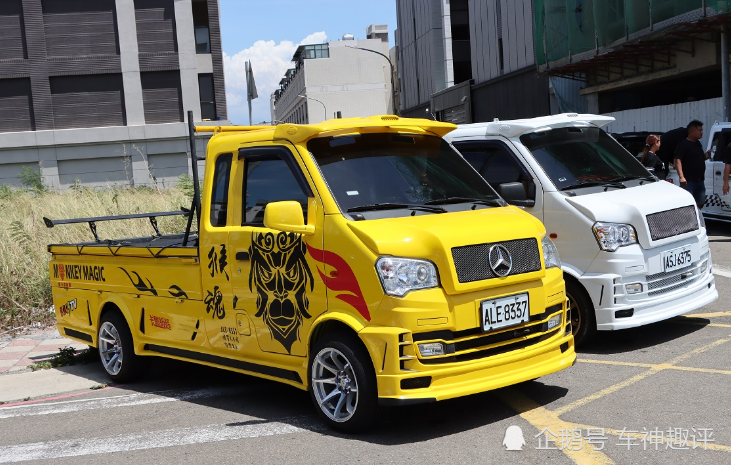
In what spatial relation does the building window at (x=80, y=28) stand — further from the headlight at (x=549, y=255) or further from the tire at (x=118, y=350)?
the headlight at (x=549, y=255)

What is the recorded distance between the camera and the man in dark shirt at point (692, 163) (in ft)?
40.8

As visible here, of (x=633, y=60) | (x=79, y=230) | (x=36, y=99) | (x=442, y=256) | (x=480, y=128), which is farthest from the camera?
(x=36, y=99)

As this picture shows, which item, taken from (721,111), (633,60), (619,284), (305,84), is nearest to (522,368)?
(619,284)

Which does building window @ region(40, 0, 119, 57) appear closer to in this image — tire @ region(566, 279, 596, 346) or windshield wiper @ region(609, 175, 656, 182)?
windshield wiper @ region(609, 175, 656, 182)

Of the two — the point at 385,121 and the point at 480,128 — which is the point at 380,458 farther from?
the point at 480,128

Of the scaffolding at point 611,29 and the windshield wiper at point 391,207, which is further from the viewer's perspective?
the scaffolding at point 611,29

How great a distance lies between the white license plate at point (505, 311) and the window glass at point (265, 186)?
1470mm

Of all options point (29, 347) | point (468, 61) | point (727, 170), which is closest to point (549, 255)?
point (29, 347)

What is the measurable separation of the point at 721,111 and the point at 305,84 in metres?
80.8

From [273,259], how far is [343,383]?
1042mm

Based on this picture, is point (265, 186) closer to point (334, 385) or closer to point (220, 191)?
point (220, 191)

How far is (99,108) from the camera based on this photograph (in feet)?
146

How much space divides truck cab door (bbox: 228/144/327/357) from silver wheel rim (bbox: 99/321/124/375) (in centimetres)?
200

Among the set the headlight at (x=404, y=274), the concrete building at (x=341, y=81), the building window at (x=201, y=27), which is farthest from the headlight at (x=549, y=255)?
the concrete building at (x=341, y=81)
